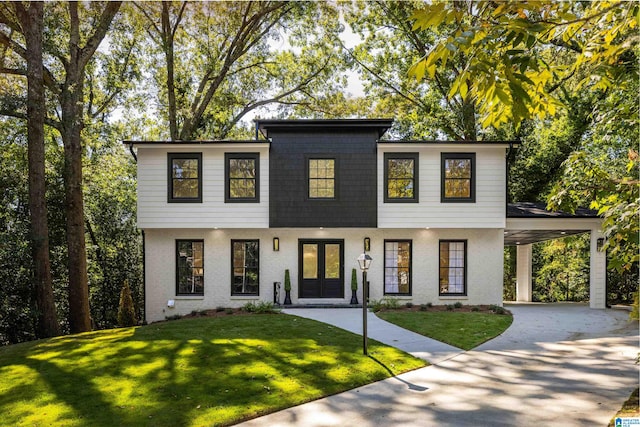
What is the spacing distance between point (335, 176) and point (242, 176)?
9.43ft

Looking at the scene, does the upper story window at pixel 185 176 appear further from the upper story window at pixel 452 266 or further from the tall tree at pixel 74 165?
the upper story window at pixel 452 266

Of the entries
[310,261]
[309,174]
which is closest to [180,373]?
[310,261]

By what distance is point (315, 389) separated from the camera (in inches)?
241

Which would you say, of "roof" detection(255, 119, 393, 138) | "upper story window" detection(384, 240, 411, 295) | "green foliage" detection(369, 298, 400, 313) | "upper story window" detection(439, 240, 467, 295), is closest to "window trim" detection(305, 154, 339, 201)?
"roof" detection(255, 119, 393, 138)

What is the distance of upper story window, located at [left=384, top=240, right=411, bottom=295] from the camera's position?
13773mm

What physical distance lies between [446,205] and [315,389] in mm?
8612

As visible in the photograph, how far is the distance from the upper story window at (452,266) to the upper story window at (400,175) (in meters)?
2.04

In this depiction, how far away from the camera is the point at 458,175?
13.4m

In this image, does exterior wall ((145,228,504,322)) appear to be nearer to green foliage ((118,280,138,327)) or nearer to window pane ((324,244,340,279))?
window pane ((324,244,340,279))

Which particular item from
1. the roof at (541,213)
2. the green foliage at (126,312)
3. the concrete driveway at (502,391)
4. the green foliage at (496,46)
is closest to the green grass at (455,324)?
the concrete driveway at (502,391)

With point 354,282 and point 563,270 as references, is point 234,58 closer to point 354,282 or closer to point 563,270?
point 354,282

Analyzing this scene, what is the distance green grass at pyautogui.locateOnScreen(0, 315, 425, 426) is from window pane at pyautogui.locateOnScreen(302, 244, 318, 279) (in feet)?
12.8

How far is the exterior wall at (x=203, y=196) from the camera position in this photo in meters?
13.2

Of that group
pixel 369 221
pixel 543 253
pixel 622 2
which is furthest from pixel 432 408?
pixel 543 253
